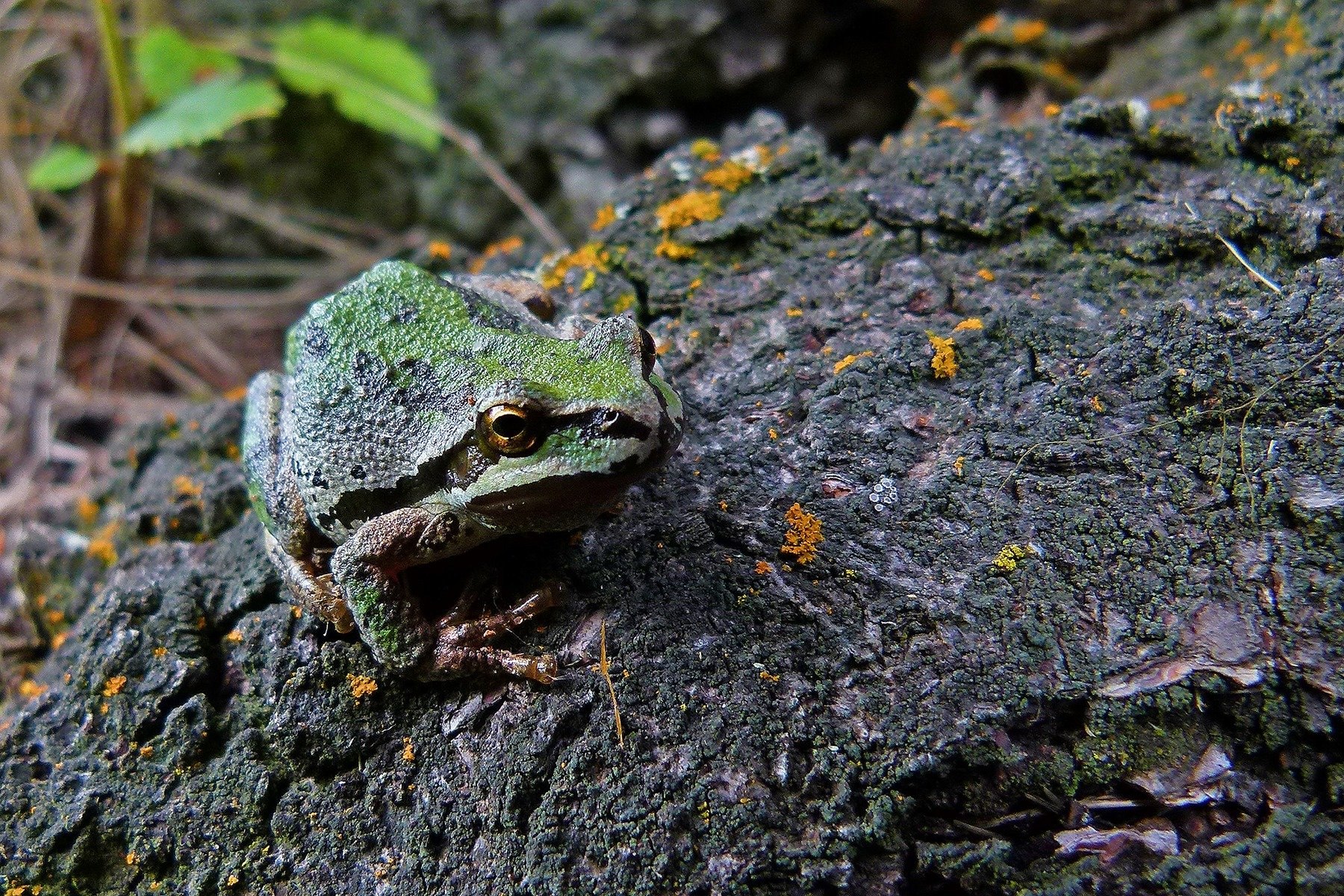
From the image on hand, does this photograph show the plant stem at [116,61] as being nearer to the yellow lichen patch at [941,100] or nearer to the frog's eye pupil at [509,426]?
the frog's eye pupil at [509,426]

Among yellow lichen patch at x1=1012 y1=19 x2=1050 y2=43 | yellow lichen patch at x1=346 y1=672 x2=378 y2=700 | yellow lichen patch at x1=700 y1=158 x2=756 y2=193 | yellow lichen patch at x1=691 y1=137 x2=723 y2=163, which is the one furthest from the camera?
yellow lichen patch at x1=1012 y1=19 x2=1050 y2=43

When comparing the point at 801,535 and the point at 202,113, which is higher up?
the point at 202,113

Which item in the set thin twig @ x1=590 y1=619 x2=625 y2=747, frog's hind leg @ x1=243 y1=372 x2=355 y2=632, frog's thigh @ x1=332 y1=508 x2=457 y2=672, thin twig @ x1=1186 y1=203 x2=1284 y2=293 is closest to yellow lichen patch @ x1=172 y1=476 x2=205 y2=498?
frog's hind leg @ x1=243 y1=372 x2=355 y2=632

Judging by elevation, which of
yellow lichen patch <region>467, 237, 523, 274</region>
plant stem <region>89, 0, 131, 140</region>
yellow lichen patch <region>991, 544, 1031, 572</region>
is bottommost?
yellow lichen patch <region>991, 544, 1031, 572</region>

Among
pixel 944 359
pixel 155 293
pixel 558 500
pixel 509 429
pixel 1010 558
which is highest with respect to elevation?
pixel 155 293

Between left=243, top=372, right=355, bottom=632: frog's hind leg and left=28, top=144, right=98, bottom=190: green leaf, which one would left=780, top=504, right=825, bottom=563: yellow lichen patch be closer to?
left=243, top=372, right=355, bottom=632: frog's hind leg

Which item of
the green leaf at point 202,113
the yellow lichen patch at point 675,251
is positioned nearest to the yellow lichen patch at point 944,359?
the yellow lichen patch at point 675,251

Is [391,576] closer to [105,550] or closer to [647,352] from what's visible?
[647,352]

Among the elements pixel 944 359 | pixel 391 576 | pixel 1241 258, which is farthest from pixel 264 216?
pixel 1241 258
